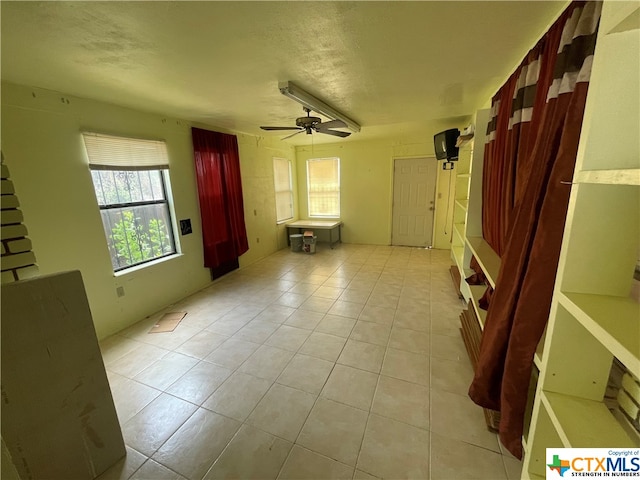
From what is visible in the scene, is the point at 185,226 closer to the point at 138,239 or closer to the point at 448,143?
the point at 138,239

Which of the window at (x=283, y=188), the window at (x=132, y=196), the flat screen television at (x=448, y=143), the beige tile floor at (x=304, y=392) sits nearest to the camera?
the beige tile floor at (x=304, y=392)

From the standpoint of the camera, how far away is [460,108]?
126 inches

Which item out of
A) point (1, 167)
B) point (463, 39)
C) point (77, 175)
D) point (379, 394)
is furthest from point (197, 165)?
point (379, 394)

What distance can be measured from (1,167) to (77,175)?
1.61 meters

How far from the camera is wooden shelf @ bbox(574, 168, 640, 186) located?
2.03 ft

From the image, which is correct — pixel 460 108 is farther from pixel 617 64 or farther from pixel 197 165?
pixel 197 165

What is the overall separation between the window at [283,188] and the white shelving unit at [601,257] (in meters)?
5.13

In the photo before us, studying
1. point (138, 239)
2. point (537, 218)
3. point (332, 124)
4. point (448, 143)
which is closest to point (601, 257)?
point (537, 218)

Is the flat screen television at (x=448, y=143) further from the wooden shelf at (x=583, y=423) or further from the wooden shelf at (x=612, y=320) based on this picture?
the wooden shelf at (x=583, y=423)

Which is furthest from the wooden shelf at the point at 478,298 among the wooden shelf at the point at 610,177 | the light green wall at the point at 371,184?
the light green wall at the point at 371,184

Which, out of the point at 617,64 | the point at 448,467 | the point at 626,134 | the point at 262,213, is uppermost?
the point at 617,64

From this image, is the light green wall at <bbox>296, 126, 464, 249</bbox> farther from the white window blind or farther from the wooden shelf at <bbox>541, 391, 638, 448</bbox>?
the wooden shelf at <bbox>541, 391, 638, 448</bbox>

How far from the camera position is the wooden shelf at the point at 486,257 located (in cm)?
183

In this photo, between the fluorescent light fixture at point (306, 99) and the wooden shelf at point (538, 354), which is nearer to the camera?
the wooden shelf at point (538, 354)
